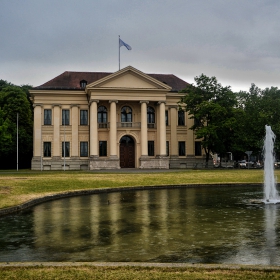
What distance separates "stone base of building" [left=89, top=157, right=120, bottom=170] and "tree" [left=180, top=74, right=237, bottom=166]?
41.9ft

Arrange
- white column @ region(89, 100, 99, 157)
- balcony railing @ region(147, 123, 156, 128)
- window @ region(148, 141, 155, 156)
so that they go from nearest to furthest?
white column @ region(89, 100, 99, 157) → balcony railing @ region(147, 123, 156, 128) → window @ region(148, 141, 155, 156)

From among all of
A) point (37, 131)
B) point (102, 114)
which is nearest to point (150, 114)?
point (102, 114)

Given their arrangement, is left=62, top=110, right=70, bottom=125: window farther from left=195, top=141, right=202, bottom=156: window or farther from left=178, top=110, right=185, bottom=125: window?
left=195, top=141, right=202, bottom=156: window

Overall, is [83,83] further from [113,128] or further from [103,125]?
[113,128]

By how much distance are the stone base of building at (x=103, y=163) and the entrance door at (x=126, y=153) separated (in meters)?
4.29

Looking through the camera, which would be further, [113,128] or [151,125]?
[151,125]

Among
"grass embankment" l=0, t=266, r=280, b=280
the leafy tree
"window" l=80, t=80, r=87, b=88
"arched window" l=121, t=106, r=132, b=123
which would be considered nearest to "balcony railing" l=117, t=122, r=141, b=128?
"arched window" l=121, t=106, r=132, b=123

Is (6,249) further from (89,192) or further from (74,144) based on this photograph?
(74,144)

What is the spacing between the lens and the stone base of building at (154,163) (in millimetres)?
61250

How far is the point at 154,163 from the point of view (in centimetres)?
6175

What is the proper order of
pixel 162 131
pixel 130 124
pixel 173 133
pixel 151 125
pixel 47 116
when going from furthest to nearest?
1. pixel 173 133
2. pixel 151 125
3. pixel 47 116
4. pixel 130 124
5. pixel 162 131

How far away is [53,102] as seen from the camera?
64312mm

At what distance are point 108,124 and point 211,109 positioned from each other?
1588 cm

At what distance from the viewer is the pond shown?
9.81 meters
